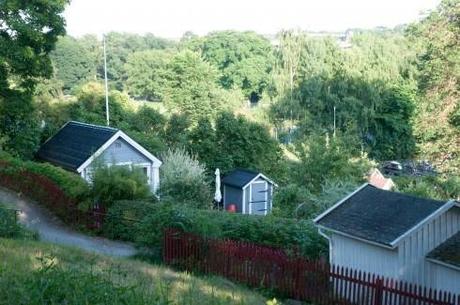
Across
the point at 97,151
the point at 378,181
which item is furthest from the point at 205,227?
the point at 378,181

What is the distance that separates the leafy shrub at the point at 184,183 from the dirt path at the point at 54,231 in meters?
6.02

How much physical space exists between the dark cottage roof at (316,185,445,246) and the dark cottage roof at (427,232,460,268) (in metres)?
0.78

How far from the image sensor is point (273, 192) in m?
34.4

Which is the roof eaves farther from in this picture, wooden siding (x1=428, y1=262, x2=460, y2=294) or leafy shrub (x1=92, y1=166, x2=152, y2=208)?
leafy shrub (x1=92, y1=166, x2=152, y2=208)

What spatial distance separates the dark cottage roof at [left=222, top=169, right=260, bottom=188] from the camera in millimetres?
33281

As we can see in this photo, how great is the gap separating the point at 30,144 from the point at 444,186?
67.7ft

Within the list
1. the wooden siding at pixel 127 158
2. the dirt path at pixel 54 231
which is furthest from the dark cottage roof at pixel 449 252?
the wooden siding at pixel 127 158

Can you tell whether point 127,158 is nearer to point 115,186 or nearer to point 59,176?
point 59,176

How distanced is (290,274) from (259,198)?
65.5 ft

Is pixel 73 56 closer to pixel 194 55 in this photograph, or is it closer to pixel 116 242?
pixel 194 55

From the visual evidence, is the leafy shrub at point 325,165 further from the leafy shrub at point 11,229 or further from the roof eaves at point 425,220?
the leafy shrub at point 11,229

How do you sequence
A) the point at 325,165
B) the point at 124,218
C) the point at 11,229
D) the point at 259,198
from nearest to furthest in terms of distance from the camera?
the point at 11,229
the point at 124,218
the point at 259,198
the point at 325,165

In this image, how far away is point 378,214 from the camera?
14266mm

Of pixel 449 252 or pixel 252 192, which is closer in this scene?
pixel 449 252
